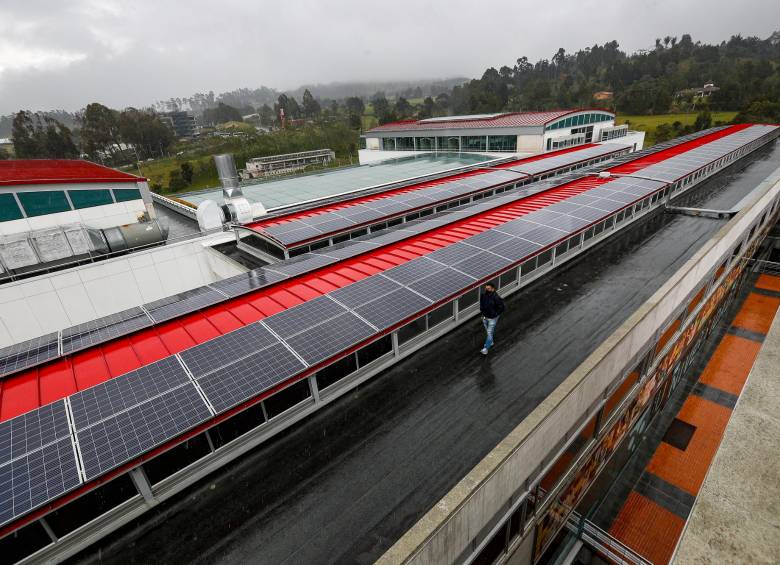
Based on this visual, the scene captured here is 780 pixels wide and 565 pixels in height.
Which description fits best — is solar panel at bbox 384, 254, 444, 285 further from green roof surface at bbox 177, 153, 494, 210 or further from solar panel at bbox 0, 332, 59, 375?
green roof surface at bbox 177, 153, 494, 210

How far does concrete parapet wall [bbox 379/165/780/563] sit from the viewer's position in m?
7.21

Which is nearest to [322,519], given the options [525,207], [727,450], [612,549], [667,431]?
[612,549]

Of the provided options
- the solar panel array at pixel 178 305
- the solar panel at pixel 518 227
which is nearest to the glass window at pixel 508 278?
the solar panel at pixel 518 227

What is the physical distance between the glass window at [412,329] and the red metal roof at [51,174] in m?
24.2

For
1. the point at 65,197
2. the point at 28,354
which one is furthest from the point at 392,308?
the point at 65,197

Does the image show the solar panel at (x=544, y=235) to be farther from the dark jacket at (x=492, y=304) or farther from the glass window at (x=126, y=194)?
the glass window at (x=126, y=194)

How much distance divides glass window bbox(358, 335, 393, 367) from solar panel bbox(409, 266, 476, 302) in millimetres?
2213

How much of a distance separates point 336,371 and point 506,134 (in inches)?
2091

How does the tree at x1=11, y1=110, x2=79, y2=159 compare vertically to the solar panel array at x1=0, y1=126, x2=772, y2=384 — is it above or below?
above

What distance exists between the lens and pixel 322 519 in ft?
28.7

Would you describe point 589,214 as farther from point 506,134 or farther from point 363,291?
point 506,134

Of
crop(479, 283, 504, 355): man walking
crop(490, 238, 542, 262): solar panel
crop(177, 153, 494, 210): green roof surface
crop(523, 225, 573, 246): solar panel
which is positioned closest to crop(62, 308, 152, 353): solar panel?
crop(479, 283, 504, 355): man walking

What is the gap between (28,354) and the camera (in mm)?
11359

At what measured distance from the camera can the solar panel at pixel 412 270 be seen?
1483cm
